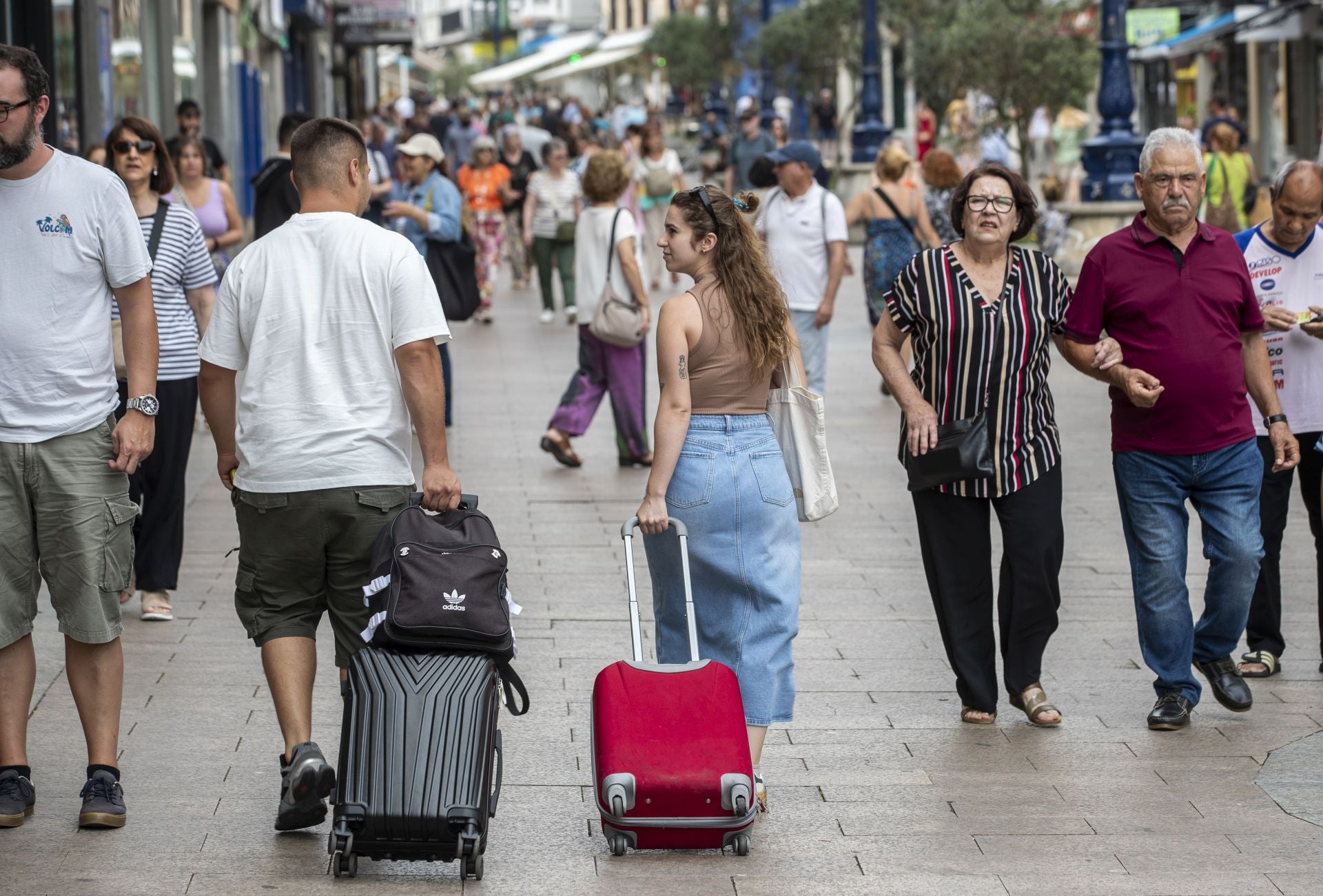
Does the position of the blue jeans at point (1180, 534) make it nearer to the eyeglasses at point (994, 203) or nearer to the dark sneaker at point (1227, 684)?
the dark sneaker at point (1227, 684)

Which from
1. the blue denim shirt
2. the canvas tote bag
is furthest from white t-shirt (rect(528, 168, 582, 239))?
the canvas tote bag

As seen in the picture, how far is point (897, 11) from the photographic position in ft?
111

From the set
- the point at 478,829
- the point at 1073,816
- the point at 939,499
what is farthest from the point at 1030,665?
the point at 478,829

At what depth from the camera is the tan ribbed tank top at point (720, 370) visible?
16.2 ft

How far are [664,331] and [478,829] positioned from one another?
4.46 ft

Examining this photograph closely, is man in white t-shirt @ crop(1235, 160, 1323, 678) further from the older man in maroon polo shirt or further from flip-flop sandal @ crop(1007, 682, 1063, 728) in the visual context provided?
flip-flop sandal @ crop(1007, 682, 1063, 728)

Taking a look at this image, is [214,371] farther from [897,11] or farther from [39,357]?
[897,11]

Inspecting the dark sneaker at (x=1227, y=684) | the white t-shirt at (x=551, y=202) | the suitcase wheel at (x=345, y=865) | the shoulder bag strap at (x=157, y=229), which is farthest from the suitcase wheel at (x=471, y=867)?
the white t-shirt at (x=551, y=202)

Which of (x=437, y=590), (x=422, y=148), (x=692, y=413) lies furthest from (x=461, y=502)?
(x=422, y=148)

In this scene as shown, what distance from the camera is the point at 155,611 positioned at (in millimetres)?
7117

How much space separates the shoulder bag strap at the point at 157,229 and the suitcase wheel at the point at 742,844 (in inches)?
135

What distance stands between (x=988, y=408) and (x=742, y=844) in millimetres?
1669

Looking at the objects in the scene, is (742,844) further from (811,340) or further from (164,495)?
(811,340)

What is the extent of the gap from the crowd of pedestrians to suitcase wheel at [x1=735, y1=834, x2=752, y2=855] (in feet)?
0.81
